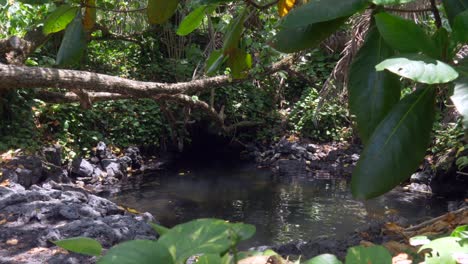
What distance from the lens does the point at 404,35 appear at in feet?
2.46

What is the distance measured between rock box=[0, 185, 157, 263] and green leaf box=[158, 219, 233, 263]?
284 cm

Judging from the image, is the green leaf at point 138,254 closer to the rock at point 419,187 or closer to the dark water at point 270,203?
the dark water at point 270,203

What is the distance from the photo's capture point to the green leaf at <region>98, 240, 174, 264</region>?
0.52 meters

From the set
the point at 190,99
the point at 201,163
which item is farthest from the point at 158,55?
the point at 190,99

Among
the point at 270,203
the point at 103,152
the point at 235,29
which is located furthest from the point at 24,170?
the point at 235,29

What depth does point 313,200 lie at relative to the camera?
21.9ft

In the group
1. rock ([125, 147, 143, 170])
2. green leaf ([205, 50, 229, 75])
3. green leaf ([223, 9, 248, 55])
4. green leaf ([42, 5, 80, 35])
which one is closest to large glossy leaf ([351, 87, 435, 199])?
green leaf ([223, 9, 248, 55])

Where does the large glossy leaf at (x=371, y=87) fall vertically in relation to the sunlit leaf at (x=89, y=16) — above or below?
below

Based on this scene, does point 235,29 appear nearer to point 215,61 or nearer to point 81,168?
point 215,61

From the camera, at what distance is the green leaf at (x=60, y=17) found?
120 centimetres

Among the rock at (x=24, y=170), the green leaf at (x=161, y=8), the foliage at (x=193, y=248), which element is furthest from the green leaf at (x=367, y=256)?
the rock at (x=24, y=170)

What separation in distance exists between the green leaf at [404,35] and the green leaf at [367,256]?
284 millimetres

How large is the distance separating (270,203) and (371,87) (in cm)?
572

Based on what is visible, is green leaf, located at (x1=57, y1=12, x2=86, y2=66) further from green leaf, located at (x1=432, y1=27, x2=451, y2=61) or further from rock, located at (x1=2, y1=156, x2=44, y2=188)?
rock, located at (x1=2, y1=156, x2=44, y2=188)
